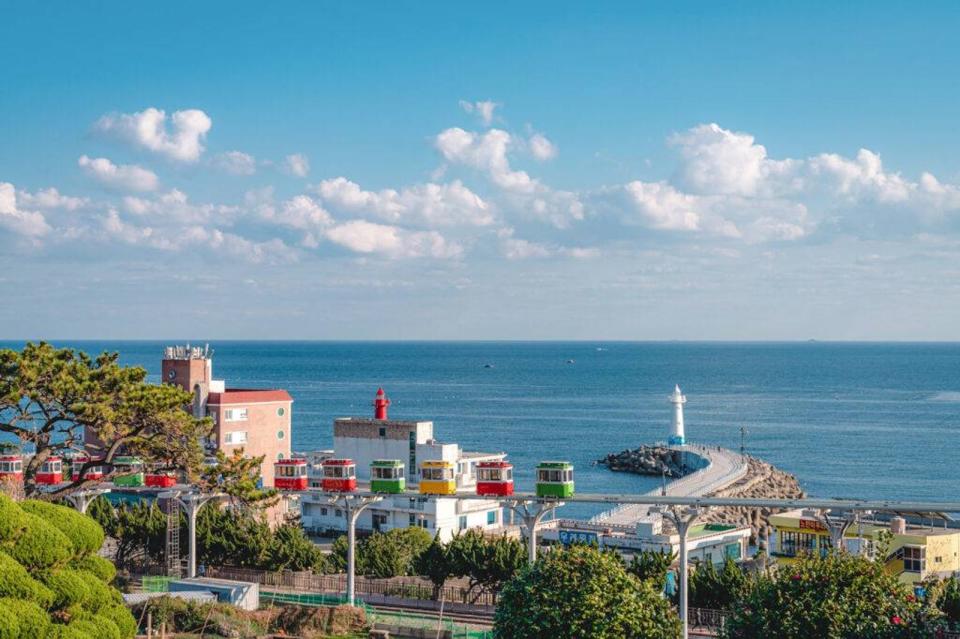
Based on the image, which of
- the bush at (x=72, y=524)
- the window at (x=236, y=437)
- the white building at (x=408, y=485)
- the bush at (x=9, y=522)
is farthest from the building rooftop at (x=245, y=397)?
the bush at (x=9, y=522)

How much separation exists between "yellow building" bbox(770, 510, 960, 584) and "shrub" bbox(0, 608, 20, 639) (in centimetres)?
3054

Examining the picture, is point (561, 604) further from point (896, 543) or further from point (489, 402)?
point (489, 402)

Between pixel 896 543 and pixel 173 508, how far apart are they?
101ft

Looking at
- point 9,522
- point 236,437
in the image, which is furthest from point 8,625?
point 236,437

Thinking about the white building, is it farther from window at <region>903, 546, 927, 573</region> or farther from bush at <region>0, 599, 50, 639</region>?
bush at <region>0, 599, 50, 639</region>

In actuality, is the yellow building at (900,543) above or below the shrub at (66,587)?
below

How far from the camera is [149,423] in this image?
35406 millimetres

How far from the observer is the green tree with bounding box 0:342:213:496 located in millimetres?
33562

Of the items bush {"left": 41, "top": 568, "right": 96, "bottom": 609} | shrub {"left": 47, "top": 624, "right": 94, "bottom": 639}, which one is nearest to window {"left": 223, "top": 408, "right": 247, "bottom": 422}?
bush {"left": 41, "top": 568, "right": 96, "bottom": 609}

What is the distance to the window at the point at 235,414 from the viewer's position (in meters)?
75.4

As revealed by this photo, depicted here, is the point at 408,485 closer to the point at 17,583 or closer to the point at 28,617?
the point at 17,583

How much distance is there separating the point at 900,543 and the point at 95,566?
3191 cm

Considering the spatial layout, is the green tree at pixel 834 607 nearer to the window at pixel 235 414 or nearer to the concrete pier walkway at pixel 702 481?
the concrete pier walkway at pixel 702 481

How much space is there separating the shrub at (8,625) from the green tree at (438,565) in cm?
2286
